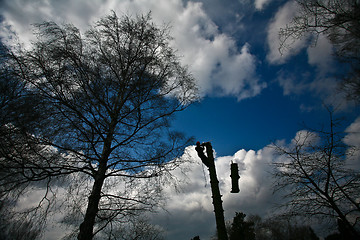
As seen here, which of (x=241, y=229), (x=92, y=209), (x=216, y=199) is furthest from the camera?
(x=241, y=229)

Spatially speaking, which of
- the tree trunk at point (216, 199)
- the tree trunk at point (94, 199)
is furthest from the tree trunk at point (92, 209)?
the tree trunk at point (216, 199)

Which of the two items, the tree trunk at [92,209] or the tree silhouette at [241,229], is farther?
the tree silhouette at [241,229]

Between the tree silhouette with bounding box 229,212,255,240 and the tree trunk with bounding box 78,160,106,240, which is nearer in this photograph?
the tree trunk with bounding box 78,160,106,240

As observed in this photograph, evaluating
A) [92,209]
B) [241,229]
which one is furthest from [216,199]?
[241,229]

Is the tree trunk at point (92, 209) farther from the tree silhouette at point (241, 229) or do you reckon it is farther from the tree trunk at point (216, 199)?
the tree silhouette at point (241, 229)

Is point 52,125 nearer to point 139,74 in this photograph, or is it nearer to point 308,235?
point 139,74

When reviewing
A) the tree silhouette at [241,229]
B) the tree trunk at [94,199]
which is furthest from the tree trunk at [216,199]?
the tree silhouette at [241,229]

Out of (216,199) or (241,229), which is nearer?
(216,199)

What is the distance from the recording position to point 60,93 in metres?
4.72

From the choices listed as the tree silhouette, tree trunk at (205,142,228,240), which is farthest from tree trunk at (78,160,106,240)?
the tree silhouette

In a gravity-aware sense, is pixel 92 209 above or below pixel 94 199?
below

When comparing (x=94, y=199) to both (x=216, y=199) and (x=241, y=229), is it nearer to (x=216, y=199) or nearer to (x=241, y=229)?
(x=216, y=199)

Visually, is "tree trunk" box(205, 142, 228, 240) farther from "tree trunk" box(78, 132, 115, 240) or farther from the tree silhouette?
the tree silhouette

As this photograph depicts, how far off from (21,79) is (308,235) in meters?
52.8
